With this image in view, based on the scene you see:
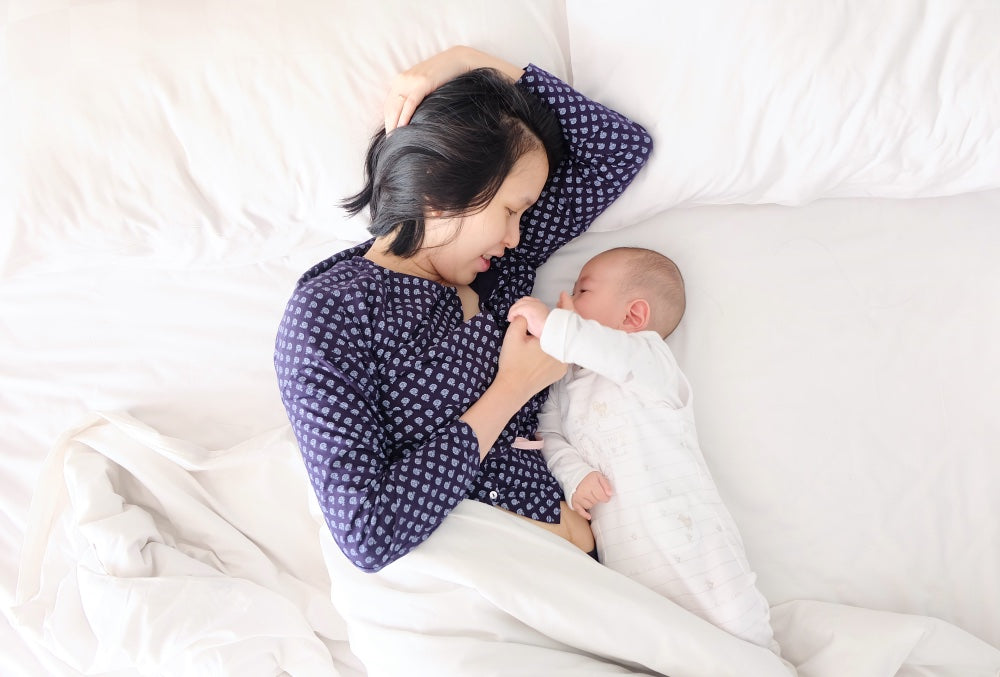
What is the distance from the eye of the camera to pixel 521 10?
155 cm

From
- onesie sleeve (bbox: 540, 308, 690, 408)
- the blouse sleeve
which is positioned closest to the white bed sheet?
the blouse sleeve

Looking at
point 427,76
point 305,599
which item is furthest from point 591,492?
point 427,76

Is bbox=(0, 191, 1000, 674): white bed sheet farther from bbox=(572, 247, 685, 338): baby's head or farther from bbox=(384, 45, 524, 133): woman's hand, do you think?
bbox=(384, 45, 524, 133): woman's hand

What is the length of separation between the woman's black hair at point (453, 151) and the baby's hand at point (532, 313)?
8.6 inches

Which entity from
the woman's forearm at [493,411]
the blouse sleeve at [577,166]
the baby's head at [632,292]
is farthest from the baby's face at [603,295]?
the woman's forearm at [493,411]

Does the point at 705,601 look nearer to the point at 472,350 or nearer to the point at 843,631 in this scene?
the point at 843,631

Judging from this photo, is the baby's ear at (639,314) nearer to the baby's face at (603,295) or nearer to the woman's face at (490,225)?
the baby's face at (603,295)

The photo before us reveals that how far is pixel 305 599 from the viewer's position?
1537 mm

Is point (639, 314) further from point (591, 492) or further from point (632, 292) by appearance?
point (591, 492)

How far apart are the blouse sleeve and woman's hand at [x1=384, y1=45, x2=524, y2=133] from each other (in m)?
0.09

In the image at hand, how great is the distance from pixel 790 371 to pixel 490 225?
72 centimetres

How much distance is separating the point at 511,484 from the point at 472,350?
26 centimetres

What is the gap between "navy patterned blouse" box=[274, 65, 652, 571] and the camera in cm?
126

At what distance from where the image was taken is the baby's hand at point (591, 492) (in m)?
1.41
